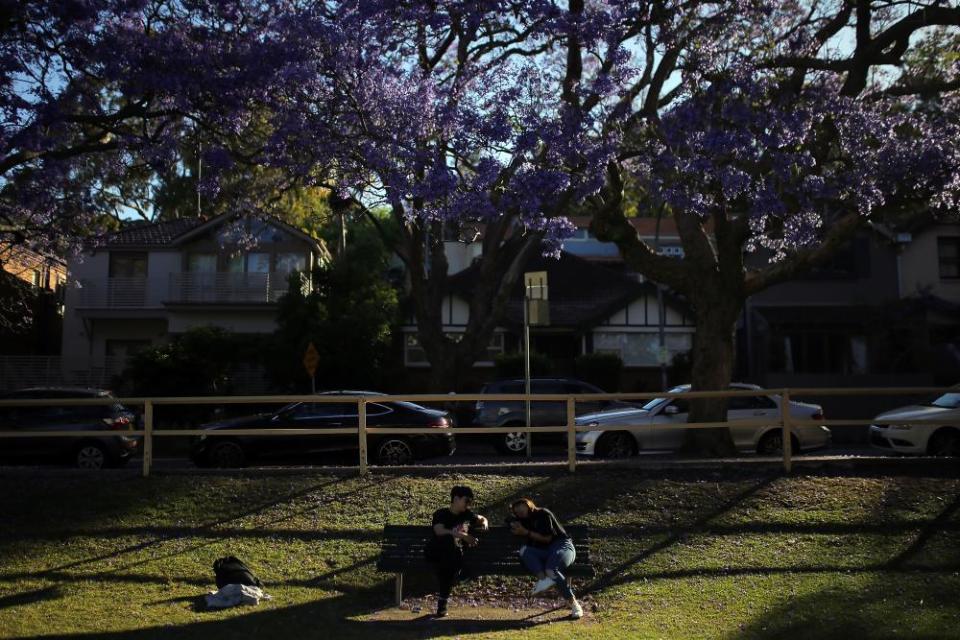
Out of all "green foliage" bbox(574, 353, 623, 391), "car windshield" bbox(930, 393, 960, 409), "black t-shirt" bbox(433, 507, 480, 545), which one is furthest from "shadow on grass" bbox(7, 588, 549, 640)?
"green foliage" bbox(574, 353, 623, 391)

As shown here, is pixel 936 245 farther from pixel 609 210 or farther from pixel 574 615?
pixel 574 615

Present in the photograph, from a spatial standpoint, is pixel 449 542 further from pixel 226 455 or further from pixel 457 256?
pixel 457 256

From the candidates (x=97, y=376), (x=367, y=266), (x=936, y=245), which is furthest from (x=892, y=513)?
(x=97, y=376)

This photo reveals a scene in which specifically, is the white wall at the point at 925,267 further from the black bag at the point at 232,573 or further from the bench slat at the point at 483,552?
the black bag at the point at 232,573

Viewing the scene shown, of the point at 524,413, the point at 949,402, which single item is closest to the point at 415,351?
the point at 524,413

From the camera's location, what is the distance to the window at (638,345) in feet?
113

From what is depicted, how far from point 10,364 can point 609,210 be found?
86.3ft

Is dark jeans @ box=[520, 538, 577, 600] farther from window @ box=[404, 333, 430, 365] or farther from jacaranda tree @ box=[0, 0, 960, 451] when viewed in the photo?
window @ box=[404, 333, 430, 365]

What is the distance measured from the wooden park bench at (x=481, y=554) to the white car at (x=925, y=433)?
8222 mm

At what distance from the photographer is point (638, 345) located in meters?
34.6

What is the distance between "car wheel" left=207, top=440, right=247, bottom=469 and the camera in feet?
52.1

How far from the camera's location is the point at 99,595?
933 cm

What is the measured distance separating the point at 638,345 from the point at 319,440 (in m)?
20.3

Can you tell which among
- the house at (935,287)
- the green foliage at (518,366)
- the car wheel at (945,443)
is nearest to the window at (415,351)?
the green foliage at (518,366)
